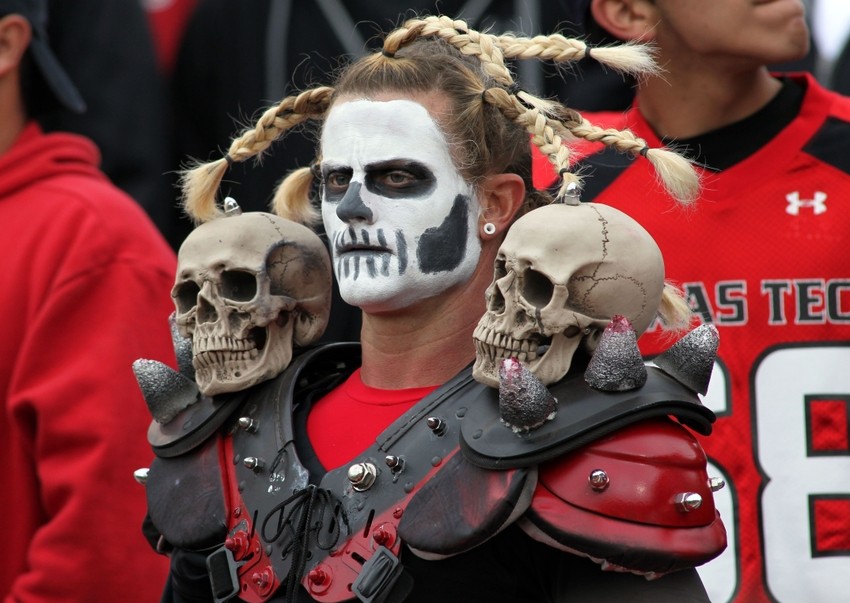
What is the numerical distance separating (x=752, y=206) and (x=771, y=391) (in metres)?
0.42

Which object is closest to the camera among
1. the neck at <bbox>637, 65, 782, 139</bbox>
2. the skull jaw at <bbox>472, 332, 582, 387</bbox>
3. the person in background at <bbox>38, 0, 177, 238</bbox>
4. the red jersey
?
the skull jaw at <bbox>472, 332, 582, 387</bbox>

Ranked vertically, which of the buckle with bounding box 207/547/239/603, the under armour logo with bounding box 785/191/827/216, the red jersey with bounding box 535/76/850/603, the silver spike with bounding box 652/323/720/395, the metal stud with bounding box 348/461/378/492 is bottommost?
the red jersey with bounding box 535/76/850/603

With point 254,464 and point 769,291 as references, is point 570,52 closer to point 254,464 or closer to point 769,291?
point 254,464

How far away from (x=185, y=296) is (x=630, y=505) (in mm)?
A: 928

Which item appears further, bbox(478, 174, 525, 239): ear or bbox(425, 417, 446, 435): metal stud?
bbox(478, 174, 525, 239): ear

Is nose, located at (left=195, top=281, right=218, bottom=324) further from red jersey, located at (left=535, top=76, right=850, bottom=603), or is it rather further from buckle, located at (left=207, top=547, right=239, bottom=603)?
red jersey, located at (left=535, top=76, right=850, bottom=603)

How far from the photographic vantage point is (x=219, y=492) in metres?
2.69

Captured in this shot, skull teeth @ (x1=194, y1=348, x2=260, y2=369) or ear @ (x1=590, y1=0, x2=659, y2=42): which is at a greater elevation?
skull teeth @ (x1=194, y1=348, x2=260, y2=369)

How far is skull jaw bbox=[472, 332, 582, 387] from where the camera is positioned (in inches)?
94.8

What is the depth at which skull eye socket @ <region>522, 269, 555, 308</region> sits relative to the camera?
2.42 meters

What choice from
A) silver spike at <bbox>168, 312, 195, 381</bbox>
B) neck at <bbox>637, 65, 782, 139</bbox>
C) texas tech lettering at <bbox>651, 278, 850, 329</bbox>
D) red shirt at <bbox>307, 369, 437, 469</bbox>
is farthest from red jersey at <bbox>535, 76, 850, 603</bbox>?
silver spike at <bbox>168, 312, 195, 381</bbox>

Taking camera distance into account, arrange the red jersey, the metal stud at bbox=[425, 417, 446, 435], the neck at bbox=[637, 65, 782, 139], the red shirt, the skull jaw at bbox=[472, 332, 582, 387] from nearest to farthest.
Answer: the skull jaw at bbox=[472, 332, 582, 387], the metal stud at bbox=[425, 417, 446, 435], the red shirt, the red jersey, the neck at bbox=[637, 65, 782, 139]

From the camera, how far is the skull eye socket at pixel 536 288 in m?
2.42

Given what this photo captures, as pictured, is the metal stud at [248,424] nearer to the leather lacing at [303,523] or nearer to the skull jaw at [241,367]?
the skull jaw at [241,367]
